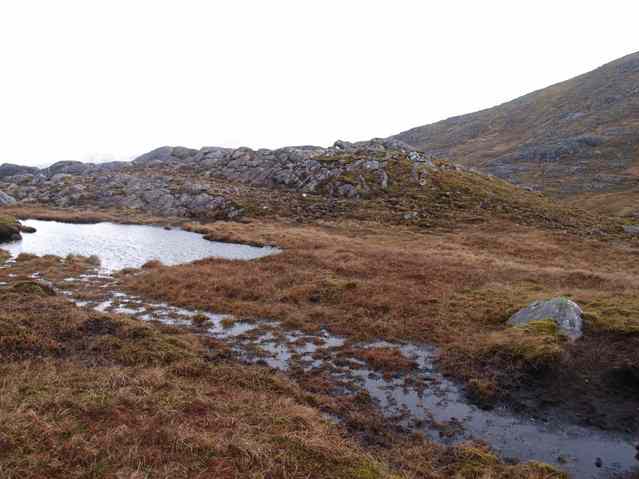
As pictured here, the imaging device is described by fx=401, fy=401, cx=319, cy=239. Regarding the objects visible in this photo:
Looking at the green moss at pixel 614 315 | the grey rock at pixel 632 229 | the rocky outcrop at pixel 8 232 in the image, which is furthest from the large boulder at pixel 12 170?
the grey rock at pixel 632 229

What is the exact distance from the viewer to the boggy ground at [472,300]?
19.2 meters

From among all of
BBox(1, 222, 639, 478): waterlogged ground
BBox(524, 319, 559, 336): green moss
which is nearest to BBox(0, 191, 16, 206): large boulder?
BBox(1, 222, 639, 478): waterlogged ground

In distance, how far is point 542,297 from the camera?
30.3 meters

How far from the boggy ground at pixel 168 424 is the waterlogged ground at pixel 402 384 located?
136 centimetres

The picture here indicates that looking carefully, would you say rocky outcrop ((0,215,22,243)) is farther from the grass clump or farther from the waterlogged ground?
the grass clump

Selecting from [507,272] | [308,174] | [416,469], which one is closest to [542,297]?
[507,272]

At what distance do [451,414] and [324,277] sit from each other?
20343mm

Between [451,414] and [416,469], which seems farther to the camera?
[451,414]

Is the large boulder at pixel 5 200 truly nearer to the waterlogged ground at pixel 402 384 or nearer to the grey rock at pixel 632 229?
the waterlogged ground at pixel 402 384

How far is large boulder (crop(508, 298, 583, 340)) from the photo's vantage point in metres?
23.5

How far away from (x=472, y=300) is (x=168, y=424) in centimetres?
2398

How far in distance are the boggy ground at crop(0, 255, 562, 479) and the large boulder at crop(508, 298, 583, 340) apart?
12.3 metres

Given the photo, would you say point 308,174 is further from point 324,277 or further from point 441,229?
point 324,277

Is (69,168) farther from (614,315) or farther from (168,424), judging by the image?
(614,315)
